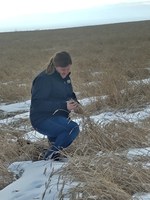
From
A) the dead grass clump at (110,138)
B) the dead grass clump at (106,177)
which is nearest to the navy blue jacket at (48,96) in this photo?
the dead grass clump at (110,138)

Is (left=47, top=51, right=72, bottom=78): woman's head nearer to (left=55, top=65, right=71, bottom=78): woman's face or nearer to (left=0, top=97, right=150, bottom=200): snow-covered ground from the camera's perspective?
(left=55, top=65, right=71, bottom=78): woman's face

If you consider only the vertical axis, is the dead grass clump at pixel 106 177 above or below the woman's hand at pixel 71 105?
below

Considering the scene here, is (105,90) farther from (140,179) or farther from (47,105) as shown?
(140,179)

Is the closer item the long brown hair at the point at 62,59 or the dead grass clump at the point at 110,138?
the long brown hair at the point at 62,59

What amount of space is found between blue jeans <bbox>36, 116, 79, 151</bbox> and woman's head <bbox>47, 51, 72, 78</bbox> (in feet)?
1.84

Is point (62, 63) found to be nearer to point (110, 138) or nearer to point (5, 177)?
point (110, 138)

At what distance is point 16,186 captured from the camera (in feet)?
15.1

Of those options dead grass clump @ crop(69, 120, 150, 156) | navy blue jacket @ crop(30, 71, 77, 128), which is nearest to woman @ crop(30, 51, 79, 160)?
navy blue jacket @ crop(30, 71, 77, 128)

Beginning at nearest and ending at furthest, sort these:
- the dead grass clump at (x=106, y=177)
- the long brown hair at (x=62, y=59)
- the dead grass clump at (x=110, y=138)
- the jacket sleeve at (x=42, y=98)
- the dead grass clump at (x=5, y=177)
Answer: the dead grass clump at (x=106, y=177)
the dead grass clump at (x=5, y=177)
the long brown hair at (x=62, y=59)
the jacket sleeve at (x=42, y=98)
the dead grass clump at (x=110, y=138)

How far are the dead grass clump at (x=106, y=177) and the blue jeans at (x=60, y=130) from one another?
885 millimetres

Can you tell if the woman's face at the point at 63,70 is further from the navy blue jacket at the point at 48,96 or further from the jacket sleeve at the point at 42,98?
the jacket sleeve at the point at 42,98

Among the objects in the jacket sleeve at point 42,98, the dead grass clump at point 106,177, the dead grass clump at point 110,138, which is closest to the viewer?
the dead grass clump at point 106,177

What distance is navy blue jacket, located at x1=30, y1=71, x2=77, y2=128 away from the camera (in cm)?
532

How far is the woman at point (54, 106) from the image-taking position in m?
5.32
